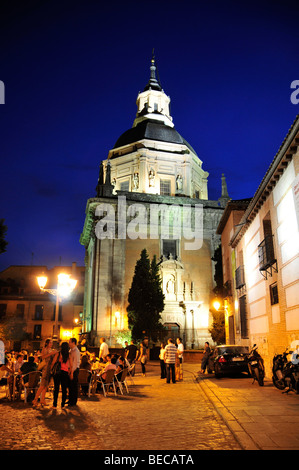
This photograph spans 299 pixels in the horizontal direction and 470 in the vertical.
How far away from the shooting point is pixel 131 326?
32.1 meters

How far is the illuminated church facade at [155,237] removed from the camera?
3466 centimetres

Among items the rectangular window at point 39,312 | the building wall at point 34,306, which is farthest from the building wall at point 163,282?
the rectangular window at point 39,312

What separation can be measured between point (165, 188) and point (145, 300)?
16.4 metres

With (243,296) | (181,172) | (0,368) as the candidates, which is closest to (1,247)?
(0,368)

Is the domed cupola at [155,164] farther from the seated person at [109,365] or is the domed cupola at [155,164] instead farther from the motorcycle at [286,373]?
the motorcycle at [286,373]

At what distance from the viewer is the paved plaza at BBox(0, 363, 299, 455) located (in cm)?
535

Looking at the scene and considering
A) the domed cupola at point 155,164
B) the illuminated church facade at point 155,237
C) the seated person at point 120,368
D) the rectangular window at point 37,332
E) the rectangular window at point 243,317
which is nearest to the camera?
the seated person at point 120,368

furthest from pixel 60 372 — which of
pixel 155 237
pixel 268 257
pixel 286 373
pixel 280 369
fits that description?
pixel 155 237

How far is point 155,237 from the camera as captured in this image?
124ft

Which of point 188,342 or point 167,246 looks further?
point 167,246

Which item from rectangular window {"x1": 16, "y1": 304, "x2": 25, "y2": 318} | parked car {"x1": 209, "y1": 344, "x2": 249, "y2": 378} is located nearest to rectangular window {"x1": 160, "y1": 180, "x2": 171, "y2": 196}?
rectangular window {"x1": 16, "y1": 304, "x2": 25, "y2": 318}

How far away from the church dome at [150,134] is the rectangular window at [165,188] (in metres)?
5.58
